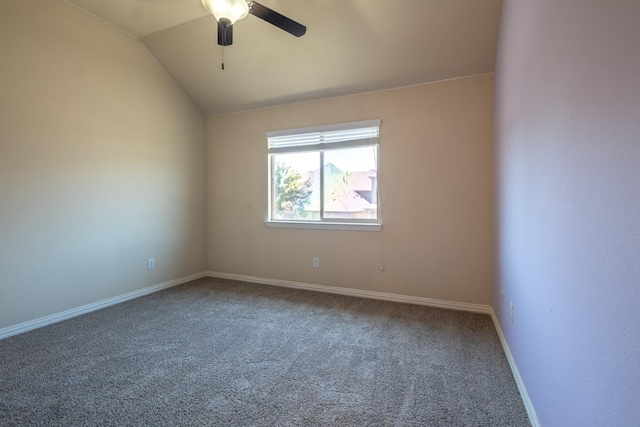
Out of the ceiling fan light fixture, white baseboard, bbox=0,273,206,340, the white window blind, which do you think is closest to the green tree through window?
the white window blind

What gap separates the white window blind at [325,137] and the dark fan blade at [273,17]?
144 cm

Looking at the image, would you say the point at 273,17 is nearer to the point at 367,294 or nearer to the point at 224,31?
the point at 224,31

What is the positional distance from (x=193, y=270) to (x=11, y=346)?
78.6 inches

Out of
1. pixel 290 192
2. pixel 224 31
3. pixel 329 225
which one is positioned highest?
pixel 224 31

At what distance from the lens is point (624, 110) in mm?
753

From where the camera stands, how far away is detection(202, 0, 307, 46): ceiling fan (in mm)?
1778

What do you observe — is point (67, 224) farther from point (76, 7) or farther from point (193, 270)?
point (76, 7)

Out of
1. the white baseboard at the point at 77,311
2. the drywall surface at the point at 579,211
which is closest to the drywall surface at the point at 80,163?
the white baseboard at the point at 77,311

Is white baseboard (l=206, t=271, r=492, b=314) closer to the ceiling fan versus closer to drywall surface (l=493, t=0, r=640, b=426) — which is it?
drywall surface (l=493, t=0, r=640, b=426)

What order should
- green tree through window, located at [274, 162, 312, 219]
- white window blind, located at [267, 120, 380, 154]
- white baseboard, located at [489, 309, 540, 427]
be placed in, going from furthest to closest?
green tree through window, located at [274, 162, 312, 219]
white window blind, located at [267, 120, 380, 154]
white baseboard, located at [489, 309, 540, 427]

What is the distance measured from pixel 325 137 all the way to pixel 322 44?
0.99m

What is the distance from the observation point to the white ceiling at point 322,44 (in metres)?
2.51

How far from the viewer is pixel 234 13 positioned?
6.03 ft

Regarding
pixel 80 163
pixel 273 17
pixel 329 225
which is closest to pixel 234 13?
pixel 273 17
